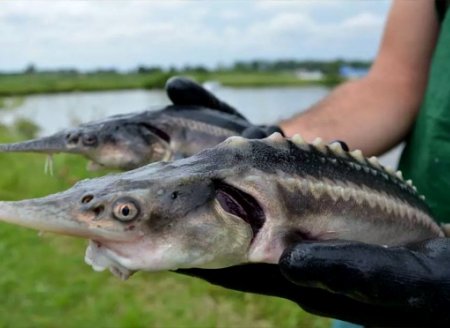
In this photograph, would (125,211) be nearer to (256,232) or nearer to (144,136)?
(256,232)

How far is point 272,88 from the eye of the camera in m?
43.2

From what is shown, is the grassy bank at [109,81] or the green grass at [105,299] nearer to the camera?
the green grass at [105,299]

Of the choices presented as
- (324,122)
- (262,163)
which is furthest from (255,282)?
(324,122)

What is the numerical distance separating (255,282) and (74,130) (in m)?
1.20

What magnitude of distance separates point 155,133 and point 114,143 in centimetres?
16

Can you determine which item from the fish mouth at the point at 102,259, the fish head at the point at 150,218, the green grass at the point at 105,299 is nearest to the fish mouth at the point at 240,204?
the fish head at the point at 150,218

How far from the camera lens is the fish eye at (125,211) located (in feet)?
4.76

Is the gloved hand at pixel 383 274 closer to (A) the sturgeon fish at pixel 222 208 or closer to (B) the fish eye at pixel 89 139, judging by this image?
(A) the sturgeon fish at pixel 222 208

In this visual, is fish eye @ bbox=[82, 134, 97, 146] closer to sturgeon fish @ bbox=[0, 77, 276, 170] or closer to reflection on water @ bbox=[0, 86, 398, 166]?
sturgeon fish @ bbox=[0, 77, 276, 170]

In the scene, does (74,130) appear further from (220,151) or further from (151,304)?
(151,304)

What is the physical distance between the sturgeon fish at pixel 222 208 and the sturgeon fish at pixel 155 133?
0.80m

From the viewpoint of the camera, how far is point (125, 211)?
1459 millimetres

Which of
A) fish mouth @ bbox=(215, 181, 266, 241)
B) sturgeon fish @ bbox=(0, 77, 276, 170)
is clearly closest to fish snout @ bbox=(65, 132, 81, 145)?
sturgeon fish @ bbox=(0, 77, 276, 170)

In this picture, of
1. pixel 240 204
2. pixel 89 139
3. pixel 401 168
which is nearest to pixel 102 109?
pixel 89 139
